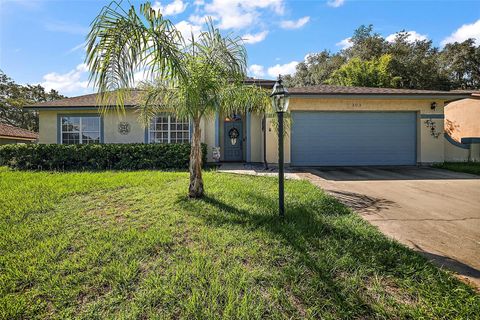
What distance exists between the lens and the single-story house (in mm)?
11367

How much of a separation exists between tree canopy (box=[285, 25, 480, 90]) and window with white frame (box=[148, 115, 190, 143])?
56.6ft

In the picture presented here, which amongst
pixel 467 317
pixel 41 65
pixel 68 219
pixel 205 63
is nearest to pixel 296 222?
pixel 467 317

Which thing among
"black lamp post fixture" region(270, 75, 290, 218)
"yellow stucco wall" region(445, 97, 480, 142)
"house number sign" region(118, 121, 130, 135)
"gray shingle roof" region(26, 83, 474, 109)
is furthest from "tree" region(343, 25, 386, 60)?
"black lamp post fixture" region(270, 75, 290, 218)

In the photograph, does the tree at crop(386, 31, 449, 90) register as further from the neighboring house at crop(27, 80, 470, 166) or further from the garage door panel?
the garage door panel

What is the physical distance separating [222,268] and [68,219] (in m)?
3.11

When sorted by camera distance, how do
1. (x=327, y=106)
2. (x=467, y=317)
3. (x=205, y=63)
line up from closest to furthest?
(x=467, y=317) → (x=205, y=63) → (x=327, y=106)

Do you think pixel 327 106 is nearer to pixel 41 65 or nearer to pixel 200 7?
pixel 200 7

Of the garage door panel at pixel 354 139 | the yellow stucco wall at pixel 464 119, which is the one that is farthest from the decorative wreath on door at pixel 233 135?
the yellow stucco wall at pixel 464 119

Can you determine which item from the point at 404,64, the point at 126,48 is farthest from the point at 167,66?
the point at 404,64

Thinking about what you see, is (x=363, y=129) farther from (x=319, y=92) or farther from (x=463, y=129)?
(x=463, y=129)

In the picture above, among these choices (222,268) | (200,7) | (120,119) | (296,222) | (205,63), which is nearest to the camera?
(222,268)

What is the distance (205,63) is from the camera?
4.67 m

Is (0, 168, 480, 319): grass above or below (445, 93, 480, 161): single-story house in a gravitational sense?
below

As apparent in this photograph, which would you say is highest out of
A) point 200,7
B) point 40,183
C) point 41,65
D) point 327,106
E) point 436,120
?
point 200,7
